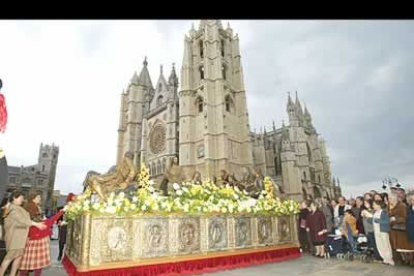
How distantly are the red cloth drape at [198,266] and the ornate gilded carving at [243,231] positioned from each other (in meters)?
0.30

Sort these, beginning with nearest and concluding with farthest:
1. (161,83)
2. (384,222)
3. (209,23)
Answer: (384,222)
(209,23)
(161,83)

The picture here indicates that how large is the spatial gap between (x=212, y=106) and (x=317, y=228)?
77.9 ft

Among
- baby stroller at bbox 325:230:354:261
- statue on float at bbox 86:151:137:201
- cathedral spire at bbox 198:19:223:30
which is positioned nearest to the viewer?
statue on float at bbox 86:151:137:201

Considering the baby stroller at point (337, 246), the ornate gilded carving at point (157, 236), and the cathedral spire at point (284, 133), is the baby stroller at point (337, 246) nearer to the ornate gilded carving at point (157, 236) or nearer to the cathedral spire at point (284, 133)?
the ornate gilded carving at point (157, 236)

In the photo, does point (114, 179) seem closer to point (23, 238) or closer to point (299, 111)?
point (23, 238)

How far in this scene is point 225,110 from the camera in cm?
3166

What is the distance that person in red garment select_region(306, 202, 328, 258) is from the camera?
8.41m

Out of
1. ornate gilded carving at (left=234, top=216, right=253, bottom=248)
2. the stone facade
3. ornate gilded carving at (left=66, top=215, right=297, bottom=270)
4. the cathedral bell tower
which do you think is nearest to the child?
ornate gilded carving at (left=66, top=215, right=297, bottom=270)

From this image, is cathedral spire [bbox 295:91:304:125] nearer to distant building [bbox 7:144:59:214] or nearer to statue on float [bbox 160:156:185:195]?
statue on float [bbox 160:156:185:195]

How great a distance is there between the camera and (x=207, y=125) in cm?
2958

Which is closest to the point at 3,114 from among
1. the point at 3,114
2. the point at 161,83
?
the point at 3,114

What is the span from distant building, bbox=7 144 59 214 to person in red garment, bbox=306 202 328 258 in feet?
143

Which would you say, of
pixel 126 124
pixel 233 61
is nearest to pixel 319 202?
pixel 233 61
